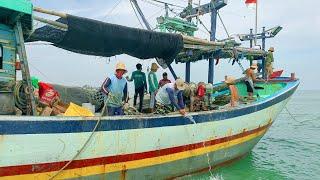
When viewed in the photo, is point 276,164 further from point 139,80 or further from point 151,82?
point 139,80

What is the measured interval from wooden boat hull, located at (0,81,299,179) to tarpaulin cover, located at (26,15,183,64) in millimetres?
1772

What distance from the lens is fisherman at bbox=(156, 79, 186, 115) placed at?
8234 millimetres

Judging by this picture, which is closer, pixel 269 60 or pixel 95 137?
pixel 95 137

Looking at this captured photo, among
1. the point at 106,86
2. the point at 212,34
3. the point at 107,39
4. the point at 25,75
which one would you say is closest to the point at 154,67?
the point at 107,39

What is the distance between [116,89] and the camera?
7.84m

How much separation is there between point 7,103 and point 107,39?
7.87ft

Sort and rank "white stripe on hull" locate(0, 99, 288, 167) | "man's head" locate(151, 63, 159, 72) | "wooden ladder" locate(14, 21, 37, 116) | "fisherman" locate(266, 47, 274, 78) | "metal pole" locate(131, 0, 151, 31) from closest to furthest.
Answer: "white stripe on hull" locate(0, 99, 288, 167) < "wooden ladder" locate(14, 21, 37, 116) < "man's head" locate(151, 63, 159, 72) < "metal pole" locate(131, 0, 151, 31) < "fisherman" locate(266, 47, 274, 78)

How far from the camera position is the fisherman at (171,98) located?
823cm

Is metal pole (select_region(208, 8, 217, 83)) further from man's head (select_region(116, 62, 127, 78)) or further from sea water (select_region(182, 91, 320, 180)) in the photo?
man's head (select_region(116, 62, 127, 78))

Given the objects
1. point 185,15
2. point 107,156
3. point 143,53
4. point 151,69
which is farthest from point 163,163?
point 185,15

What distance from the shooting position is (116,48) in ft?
27.8

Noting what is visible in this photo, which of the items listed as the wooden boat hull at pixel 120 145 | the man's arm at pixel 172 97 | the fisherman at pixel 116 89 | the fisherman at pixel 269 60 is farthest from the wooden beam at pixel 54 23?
the fisherman at pixel 269 60

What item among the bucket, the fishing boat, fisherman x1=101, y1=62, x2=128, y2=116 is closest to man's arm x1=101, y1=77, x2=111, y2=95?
fisherman x1=101, y1=62, x2=128, y2=116

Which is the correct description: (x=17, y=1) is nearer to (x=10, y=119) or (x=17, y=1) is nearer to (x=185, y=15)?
(x=10, y=119)
